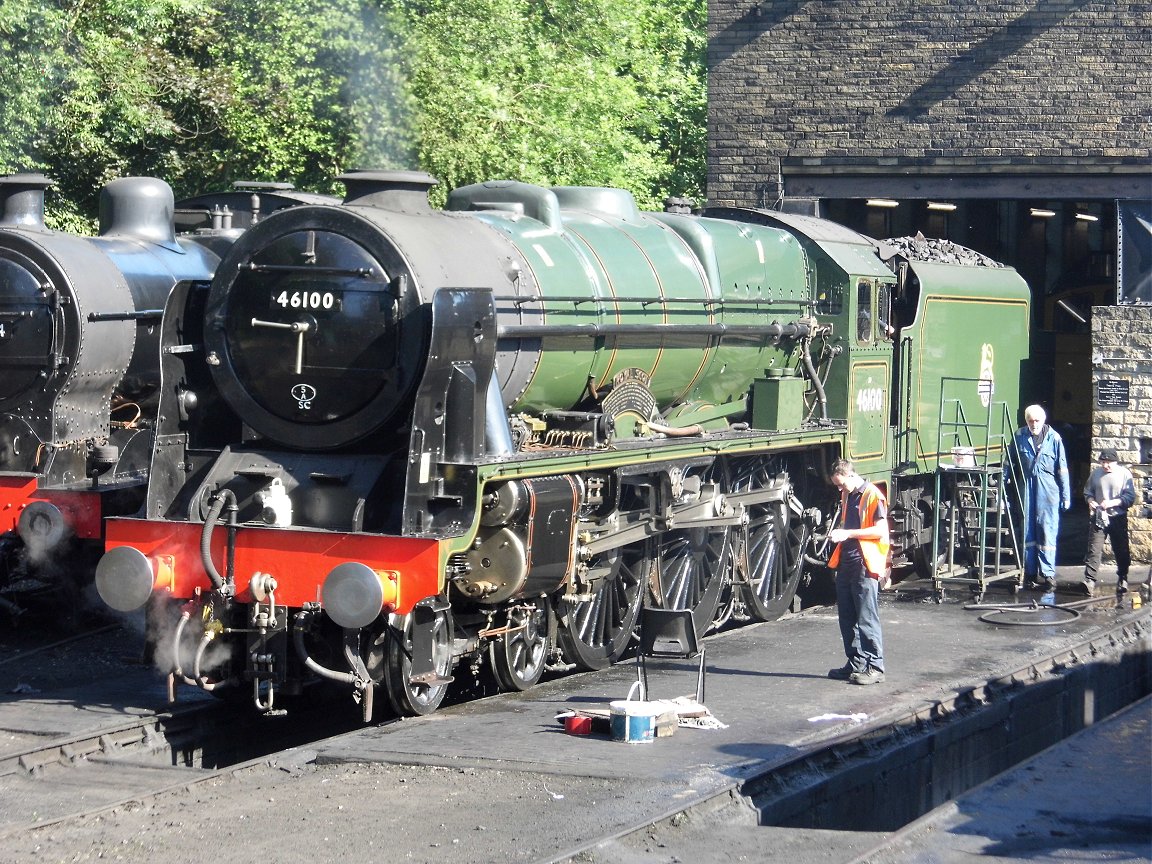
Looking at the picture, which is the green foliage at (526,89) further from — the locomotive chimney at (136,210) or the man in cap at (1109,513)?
the man in cap at (1109,513)

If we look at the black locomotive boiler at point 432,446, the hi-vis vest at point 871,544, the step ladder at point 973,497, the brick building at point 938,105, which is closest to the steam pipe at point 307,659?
the black locomotive boiler at point 432,446

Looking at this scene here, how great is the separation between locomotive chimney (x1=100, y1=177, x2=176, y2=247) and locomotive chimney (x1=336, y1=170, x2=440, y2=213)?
157 inches

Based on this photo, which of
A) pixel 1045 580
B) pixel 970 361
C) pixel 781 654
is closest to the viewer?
pixel 781 654

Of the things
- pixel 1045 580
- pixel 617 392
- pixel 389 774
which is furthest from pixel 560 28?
pixel 389 774

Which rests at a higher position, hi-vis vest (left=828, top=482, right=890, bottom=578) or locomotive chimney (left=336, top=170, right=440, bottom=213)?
locomotive chimney (left=336, top=170, right=440, bottom=213)

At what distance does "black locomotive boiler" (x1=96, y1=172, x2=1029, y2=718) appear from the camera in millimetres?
7859

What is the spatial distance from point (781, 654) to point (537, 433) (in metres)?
2.33

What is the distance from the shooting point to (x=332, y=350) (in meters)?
8.23

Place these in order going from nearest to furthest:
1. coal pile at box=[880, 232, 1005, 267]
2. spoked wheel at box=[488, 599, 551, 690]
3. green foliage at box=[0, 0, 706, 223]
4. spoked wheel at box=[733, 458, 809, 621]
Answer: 1. spoked wheel at box=[488, 599, 551, 690]
2. spoked wheel at box=[733, 458, 809, 621]
3. coal pile at box=[880, 232, 1005, 267]
4. green foliage at box=[0, 0, 706, 223]

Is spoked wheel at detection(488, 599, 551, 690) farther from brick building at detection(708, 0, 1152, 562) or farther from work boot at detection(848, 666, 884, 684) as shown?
brick building at detection(708, 0, 1152, 562)

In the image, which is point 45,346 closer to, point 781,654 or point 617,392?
point 617,392

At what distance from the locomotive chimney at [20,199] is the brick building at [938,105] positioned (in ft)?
24.1

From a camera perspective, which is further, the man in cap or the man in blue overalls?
the man in blue overalls

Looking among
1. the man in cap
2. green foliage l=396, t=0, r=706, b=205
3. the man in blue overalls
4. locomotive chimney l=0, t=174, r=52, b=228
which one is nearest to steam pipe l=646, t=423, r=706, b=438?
the man in blue overalls
